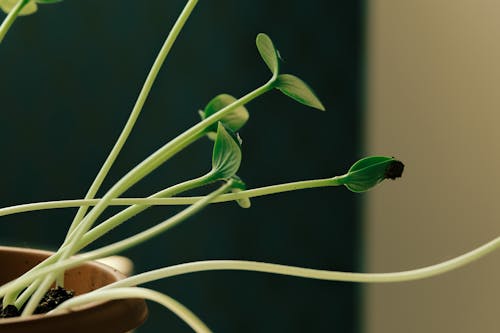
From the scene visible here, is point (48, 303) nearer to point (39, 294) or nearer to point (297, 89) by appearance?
point (39, 294)

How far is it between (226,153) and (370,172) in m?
0.08

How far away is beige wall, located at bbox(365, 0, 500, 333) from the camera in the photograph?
1422mm

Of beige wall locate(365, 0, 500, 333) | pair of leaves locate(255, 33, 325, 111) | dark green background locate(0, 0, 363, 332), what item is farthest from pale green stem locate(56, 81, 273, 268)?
beige wall locate(365, 0, 500, 333)

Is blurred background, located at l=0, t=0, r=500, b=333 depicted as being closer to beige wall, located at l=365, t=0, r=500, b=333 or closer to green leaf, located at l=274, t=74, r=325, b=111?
beige wall, located at l=365, t=0, r=500, b=333

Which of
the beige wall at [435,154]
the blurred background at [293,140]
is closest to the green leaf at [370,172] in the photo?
the blurred background at [293,140]

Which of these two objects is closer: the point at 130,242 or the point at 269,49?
the point at 130,242

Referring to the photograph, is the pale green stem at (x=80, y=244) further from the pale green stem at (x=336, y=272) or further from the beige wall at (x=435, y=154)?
the beige wall at (x=435, y=154)

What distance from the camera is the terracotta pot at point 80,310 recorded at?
1.07 feet

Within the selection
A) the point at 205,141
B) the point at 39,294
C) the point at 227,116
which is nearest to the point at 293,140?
the point at 205,141

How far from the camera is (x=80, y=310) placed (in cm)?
34

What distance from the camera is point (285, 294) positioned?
155 centimetres

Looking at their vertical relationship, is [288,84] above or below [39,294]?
above

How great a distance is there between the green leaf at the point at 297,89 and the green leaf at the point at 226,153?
2.1 inches

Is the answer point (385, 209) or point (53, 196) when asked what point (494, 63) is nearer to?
point (385, 209)
